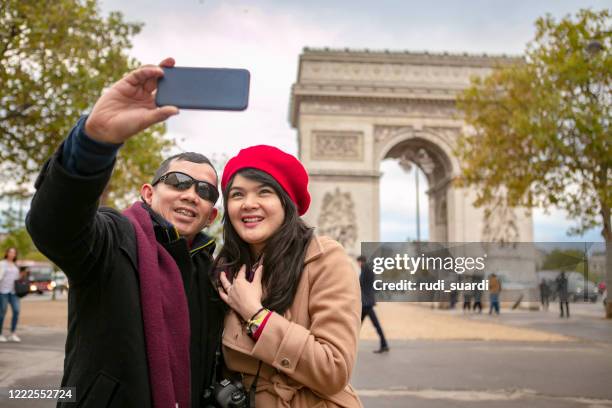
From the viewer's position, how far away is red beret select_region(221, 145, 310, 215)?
6.97 ft

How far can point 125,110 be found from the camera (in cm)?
142

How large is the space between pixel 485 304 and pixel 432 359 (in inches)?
861

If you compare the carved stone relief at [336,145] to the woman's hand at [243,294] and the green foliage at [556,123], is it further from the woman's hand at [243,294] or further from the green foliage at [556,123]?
the woman's hand at [243,294]

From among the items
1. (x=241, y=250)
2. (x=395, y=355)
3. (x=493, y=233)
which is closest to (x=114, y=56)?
(x=395, y=355)

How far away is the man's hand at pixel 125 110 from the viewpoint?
1391 mm

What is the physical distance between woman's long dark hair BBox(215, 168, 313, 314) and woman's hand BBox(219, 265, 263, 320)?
0.16ft

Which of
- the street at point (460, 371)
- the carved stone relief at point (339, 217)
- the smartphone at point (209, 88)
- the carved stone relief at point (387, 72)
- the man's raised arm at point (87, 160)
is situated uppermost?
the carved stone relief at point (387, 72)

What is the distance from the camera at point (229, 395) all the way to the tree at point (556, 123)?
1569cm

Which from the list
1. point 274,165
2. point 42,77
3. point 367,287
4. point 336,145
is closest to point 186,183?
point 274,165

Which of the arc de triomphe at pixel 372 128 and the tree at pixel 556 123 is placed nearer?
the tree at pixel 556 123

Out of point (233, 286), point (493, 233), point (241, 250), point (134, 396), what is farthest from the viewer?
point (493, 233)

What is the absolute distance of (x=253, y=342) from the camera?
6.34 ft

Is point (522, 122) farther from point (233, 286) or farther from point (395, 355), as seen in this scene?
point (233, 286)

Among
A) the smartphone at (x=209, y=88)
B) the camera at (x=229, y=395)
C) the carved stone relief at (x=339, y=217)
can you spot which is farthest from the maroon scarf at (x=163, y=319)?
the carved stone relief at (x=339, y=217)
